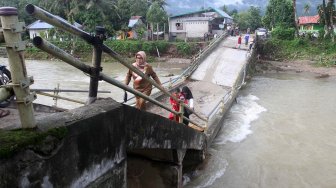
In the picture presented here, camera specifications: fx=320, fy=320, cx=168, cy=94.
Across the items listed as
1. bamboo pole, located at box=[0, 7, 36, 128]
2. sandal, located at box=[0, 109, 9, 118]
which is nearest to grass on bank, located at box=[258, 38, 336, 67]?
sandal, located at box=[0, 109, 9, 118]

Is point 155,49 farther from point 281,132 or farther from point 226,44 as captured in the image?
point 281,132

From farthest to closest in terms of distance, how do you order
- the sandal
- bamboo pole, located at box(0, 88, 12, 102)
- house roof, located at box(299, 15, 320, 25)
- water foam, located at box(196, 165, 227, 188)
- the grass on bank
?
→ house roof, located at box(299, 15, 320, 25)
the grass on bank
water foam, located at box(196, 165, 227, 188)
the sandal
bamboo pole, located at box(0, 88, 12, 102)

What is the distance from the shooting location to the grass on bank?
3050 centimetres

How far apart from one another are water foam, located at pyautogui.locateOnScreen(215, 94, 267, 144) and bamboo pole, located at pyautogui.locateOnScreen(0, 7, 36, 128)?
8.88 metres

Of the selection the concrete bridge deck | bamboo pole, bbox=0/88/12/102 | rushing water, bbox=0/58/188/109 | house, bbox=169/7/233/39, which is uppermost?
house, bbox=169/7/233/39

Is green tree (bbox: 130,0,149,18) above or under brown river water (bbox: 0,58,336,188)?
above

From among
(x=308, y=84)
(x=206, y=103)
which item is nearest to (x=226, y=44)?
(x=308, y=84)

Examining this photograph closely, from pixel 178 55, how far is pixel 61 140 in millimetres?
33661

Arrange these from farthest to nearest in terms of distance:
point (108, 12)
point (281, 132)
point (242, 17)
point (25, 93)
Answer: point (242, 17)
point (108, 12)
point (281, 132)
point (25, 93)

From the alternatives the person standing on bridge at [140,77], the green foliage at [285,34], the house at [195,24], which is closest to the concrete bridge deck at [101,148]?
the person standing on bridge at [140,77]

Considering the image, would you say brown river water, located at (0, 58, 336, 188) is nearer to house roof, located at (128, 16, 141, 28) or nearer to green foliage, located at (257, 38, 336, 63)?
green foliage, located at (257, 38, 336, 63)

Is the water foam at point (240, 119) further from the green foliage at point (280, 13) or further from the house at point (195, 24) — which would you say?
the green foliage at point (280, 13)

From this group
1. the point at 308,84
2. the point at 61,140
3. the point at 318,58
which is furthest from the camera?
the point at 318,58

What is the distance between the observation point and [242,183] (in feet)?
26.6
